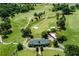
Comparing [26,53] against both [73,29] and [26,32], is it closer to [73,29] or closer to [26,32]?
[26,32]

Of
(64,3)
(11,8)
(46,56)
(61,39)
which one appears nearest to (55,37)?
(61,39)

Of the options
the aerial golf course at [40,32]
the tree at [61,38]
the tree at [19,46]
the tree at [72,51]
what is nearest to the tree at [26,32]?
the aerial golf course at [40,32]

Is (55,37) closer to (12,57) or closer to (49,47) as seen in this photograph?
(49,47)

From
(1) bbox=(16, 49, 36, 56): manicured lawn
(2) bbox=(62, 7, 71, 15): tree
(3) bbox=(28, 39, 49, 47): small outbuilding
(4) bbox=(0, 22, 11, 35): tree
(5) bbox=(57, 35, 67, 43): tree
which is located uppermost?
(2) bbox=(62, 7, 71, 15): tree

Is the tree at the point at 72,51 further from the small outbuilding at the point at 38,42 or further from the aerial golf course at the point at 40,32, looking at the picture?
the small outbuilding at the point at 38,42

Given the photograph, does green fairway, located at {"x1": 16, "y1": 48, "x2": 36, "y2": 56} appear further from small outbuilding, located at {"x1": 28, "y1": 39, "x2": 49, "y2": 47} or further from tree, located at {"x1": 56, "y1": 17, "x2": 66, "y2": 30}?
tree, located at {"x1": 56, "y1": 17, "x2": 66, "y2": 30}

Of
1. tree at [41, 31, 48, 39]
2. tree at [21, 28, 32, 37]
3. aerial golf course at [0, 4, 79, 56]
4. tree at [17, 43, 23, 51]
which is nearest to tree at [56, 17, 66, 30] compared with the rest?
aerial golf course at [0, 4, 79, 56]

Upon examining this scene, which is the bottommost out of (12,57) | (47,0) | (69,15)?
(12,57)

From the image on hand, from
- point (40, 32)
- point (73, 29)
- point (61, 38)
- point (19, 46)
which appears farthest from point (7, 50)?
point (73, 29)
